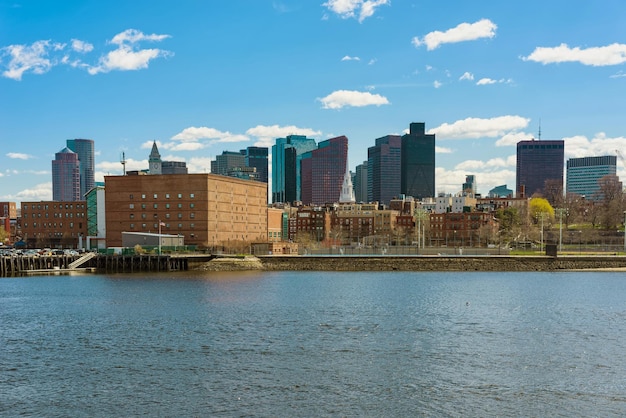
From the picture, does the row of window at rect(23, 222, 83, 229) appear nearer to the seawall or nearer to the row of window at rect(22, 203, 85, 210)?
the row of window at rect(22, 203, 85, 210)

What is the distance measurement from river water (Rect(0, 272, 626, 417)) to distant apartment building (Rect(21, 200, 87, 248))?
109m

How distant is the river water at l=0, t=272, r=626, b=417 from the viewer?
3200 cm

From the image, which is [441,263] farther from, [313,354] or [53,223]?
[53,223]

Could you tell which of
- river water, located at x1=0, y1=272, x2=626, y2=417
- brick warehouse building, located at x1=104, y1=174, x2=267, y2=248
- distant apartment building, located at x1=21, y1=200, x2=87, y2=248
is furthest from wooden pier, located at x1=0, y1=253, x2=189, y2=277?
distant apartment building, located at x1=21, y1=200, x2=87, y2=248

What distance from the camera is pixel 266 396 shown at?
108ft

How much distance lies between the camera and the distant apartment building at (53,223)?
182375mm

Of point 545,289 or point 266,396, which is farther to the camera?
point 545,289

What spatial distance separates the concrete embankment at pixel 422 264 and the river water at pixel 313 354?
4410 cm

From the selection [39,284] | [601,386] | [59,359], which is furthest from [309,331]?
[39,284]

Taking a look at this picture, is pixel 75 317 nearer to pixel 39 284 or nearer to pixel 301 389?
pixel 301 389

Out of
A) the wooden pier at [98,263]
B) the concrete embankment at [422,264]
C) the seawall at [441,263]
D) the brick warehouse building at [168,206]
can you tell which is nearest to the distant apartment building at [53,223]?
the brick warehouse building at [168,206]

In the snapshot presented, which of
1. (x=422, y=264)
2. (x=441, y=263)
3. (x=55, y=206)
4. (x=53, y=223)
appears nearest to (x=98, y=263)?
(x=422, y=264)

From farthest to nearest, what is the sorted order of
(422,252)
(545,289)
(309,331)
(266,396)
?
(422,252)
(545,289)
(309,331)
(266,396)

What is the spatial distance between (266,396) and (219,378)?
15.0 feet
